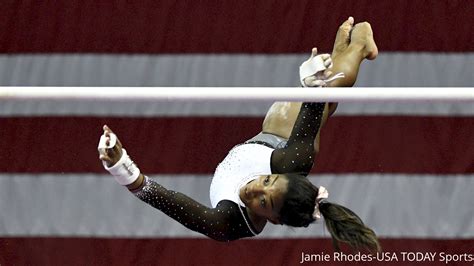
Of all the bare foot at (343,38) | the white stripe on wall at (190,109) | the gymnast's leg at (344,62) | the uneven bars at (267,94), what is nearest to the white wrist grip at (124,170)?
the uneven bars at (267,94)

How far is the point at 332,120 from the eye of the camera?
2344mm

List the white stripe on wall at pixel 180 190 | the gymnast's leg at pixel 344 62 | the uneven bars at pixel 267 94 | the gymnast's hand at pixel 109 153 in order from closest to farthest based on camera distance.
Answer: the uneven bars at pixel 267 94 → the gymnast's hand at pixel 109 153 → the gymnast's leg at pixel 344 62 → the white stripe on wall at pixel 180 190

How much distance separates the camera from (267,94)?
1521 millimetres

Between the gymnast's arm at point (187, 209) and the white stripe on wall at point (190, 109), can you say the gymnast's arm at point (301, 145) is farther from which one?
the white stripe on wall at point (190, 109)

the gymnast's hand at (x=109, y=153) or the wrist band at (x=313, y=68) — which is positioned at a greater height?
the wrist band at (x=313, y=68)

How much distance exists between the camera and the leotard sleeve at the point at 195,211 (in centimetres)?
171

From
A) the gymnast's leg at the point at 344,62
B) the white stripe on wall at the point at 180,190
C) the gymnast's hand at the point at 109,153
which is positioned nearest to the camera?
the gymnast's hand at the point at 109,153

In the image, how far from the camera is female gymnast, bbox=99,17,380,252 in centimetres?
166

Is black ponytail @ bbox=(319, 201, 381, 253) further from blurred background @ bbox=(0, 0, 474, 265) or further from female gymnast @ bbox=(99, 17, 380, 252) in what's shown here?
blurred background @ bbox=(0, 0, 474, 265)

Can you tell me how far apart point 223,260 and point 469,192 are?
707mm

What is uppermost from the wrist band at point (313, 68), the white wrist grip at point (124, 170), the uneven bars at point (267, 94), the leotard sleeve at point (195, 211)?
the wrist band at point (313, 68)

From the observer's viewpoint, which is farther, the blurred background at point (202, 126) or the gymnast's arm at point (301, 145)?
the blurred background at point (202, 126)

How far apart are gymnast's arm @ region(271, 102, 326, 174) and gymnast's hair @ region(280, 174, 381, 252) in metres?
0.03

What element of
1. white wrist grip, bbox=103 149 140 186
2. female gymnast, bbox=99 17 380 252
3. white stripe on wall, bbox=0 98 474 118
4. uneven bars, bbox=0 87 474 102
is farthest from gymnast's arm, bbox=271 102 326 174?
white stripe on wall, bbox=0 98 474 118
